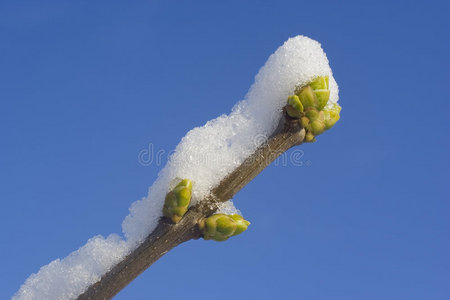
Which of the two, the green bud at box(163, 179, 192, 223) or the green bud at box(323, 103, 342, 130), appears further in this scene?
the green bud at box(323, 103, 342, 130)

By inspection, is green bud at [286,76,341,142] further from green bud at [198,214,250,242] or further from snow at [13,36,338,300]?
green bud at [198,214,250,242]

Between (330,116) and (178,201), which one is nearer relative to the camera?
(178,201)

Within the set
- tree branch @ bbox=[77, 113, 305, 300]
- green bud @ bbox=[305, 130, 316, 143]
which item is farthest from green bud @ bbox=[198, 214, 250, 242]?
green bud @ bbox=[305, 130, 316, 143]

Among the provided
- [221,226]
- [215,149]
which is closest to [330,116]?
[215,149]

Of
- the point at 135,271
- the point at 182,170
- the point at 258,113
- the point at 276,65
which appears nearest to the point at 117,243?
the point at 135,271

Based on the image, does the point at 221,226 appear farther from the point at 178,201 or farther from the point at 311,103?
the point at 311,103

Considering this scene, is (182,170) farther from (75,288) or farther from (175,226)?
(75,288)
